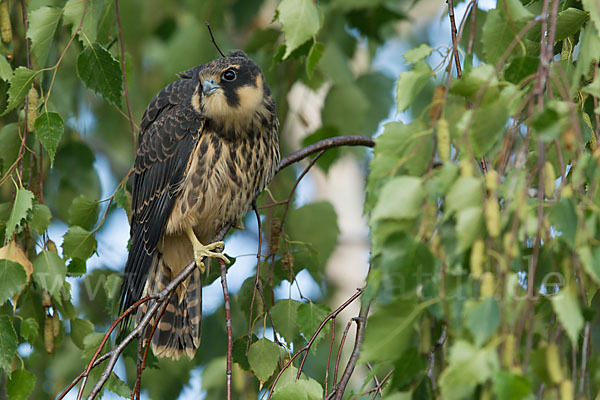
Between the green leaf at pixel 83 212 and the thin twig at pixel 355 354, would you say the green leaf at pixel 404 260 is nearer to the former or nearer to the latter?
the thin twig at pixel 355 354

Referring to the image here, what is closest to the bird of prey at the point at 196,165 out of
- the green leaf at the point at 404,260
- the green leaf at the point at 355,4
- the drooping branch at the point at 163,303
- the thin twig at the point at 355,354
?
the drooping branch at the point at 163,303

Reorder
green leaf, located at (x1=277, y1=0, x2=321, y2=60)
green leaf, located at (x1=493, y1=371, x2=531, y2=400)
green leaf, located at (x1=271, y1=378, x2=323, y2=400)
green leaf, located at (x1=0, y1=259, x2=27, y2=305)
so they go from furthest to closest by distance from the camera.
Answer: green leaf, located at (x1=0, y1=259, x2=27, y2=305) → green leaf, located at (x1=277, y1=0, x2=321, y2=60) → green leaf, located at (x1=271, y1=378, x2=323, y2=400) → green leaf, located at (x1=493, y1=371, x2=531, y2=400)

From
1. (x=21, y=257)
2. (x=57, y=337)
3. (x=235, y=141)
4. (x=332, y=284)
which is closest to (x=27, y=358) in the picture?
(x=57, y=337)

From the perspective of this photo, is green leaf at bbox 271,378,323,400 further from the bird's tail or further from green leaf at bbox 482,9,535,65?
the bird's tail

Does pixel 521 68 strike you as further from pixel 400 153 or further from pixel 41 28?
pixel 41 28

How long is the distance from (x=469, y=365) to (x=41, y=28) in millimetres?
1899

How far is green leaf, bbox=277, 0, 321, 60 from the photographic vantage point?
218cm

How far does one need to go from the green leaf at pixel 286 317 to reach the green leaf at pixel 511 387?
1.45 m

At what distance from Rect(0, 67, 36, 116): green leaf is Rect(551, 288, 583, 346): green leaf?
5.75 feet

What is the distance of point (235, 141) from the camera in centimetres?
326

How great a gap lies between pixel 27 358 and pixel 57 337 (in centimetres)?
26

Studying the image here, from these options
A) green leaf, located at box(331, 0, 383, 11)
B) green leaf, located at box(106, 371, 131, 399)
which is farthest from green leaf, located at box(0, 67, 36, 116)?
green leaf, located at box(331, 0, 383, 11)

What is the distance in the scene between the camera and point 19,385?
2453 millimetres

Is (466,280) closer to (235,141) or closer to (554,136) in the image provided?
(554,136)
